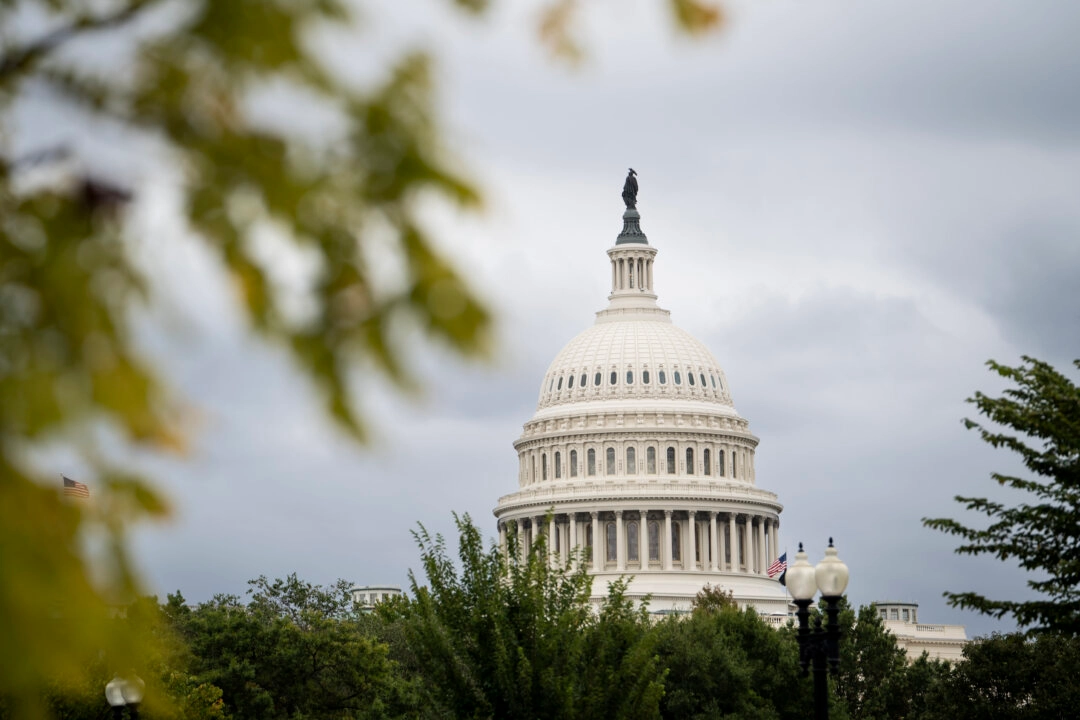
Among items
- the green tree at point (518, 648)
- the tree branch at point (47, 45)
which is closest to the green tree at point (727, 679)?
the green tree at point (518, 648)

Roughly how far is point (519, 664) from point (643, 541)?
150415mm

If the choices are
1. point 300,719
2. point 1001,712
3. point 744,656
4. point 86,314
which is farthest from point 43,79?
point 1001,712

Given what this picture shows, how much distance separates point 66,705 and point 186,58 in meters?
48.7

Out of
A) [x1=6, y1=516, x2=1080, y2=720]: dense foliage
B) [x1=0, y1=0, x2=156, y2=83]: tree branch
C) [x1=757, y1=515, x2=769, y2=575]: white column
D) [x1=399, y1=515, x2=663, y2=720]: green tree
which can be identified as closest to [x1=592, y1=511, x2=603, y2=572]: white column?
[x1=757, y1=515, x2=769, y2=575]: white column

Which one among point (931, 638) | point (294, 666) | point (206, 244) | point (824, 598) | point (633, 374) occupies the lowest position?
point (206, 244)

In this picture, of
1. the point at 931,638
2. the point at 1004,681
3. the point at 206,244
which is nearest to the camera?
the point at 206,244

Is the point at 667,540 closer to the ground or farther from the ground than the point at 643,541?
farther from the ground

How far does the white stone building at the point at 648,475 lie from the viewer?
185 m

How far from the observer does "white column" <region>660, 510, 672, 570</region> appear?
602 ft

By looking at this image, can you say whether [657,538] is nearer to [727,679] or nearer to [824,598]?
[727,679]

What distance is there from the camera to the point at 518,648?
35.5 metres

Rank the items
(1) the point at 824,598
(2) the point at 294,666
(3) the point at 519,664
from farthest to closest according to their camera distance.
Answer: (2) the point at 294,666 < (3) the point at 519,664 < (1) the point at 824,598

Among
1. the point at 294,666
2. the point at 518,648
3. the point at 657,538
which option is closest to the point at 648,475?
the point at 657,538

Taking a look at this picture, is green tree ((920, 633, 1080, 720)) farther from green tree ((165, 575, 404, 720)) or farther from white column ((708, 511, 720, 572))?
white column ((708, 511, 720, 572))
